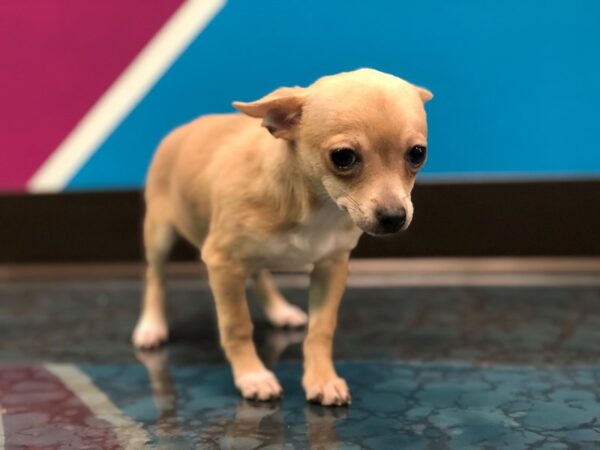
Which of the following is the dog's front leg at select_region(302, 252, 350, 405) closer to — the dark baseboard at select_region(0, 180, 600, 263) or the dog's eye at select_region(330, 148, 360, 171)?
the dog's eye at select_region(330, 148, 360, 171)

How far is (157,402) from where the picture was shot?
4.14 feet

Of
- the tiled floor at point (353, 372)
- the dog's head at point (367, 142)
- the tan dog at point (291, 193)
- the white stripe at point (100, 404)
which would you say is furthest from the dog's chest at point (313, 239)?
the white stripe at point (100, 404)

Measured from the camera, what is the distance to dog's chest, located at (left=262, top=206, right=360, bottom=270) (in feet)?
3.96

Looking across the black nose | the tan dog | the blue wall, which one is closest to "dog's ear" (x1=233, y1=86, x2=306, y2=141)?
the tan dog

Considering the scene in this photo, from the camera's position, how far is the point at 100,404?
4.12ft

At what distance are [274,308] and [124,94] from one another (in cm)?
78

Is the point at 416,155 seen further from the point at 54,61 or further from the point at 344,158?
the point at 54,61

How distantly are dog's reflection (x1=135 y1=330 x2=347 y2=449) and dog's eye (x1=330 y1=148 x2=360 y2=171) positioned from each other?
1.38 ft

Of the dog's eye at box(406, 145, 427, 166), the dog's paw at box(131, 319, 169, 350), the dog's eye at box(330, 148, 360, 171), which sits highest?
the dog's eye at box(406, 145, 427, 166)

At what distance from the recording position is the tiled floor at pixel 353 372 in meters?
1.12

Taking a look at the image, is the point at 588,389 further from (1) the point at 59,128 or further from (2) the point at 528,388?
(1) the point at 59,128

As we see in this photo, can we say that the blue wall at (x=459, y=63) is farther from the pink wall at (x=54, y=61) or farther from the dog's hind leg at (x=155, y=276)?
the dog's hind leg at (x=155, y=276)

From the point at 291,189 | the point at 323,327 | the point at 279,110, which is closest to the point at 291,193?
the point at 291,189

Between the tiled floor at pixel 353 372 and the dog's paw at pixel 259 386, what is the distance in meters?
0.02
